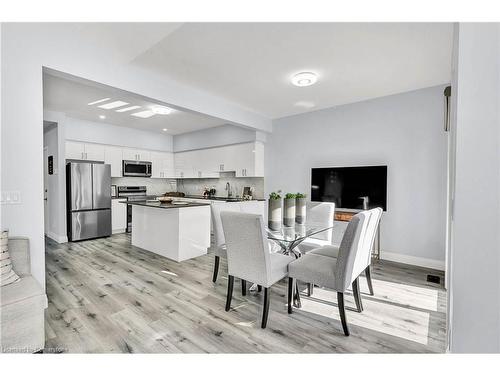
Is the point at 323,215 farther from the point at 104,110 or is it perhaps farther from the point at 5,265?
the point at 104,110

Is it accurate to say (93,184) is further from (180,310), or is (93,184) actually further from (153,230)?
(180,310)

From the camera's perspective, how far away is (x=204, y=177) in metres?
6.27

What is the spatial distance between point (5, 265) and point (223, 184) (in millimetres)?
4664

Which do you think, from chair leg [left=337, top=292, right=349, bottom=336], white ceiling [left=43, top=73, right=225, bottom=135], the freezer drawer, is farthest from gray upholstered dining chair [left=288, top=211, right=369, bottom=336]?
the freezer drawer

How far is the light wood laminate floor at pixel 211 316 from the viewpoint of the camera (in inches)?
69.2

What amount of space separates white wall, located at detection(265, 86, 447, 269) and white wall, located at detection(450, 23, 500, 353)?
265 cm

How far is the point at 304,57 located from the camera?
2.50 m

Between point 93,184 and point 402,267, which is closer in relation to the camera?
point 402,267

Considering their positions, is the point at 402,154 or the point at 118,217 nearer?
the point at 402,154


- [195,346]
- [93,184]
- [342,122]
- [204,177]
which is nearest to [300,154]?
[342,122]

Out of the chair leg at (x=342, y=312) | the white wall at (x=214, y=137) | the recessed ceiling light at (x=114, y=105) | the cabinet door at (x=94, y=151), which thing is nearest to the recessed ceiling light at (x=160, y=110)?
the recessed ceiling light at (x=114, y=105)

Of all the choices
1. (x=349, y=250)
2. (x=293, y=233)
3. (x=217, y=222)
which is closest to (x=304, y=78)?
(x=293, y=233)

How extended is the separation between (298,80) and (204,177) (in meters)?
3.85

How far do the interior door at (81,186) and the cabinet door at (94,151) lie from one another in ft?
1.77
